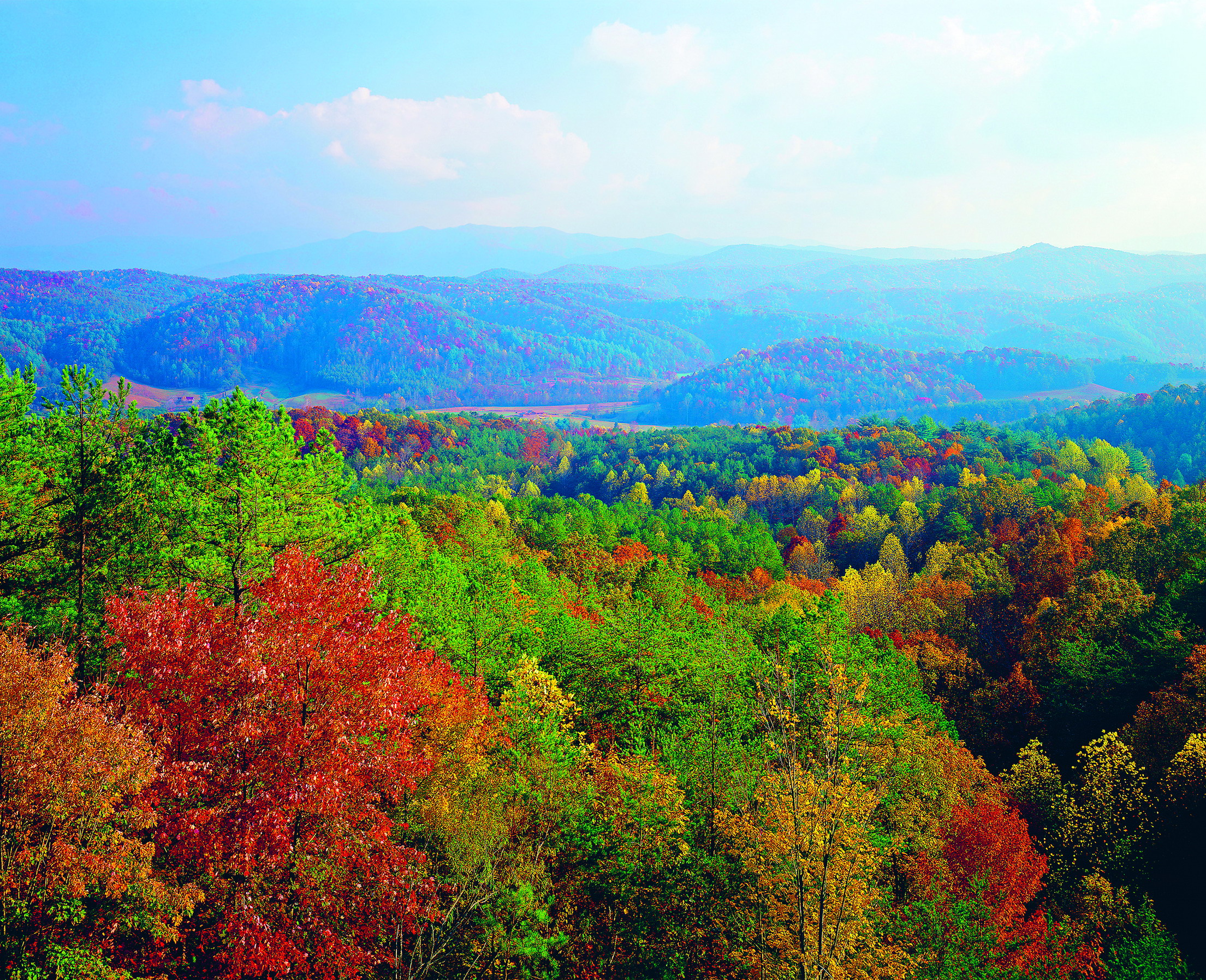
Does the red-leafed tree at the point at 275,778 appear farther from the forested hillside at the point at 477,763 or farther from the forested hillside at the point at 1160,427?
the forested hillside at the point at 1160,427

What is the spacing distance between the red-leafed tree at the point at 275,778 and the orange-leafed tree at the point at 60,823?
0.99m

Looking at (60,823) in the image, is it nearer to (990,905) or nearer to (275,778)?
(275,778)

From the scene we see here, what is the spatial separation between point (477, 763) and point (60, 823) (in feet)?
26.0

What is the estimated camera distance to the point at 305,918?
12.3 meters

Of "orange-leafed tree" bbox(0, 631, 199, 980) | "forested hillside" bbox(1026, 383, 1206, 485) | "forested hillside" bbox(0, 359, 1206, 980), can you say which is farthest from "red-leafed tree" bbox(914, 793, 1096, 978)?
"forested hillside" bbox(1026, 383, 1206, 485)

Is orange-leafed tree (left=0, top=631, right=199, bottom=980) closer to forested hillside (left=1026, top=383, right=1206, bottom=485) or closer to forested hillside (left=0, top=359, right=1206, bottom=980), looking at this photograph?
forested hillside (left=0, top=359, right=1206, bottom=980)

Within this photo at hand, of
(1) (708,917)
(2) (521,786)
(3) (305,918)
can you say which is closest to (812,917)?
(1) (708,917)

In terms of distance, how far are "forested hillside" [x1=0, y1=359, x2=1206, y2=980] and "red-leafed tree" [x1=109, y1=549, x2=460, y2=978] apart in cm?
8

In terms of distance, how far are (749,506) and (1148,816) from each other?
87.5 m

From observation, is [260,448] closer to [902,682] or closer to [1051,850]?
[902,682]

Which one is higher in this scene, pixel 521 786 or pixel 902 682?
pixel 521 786

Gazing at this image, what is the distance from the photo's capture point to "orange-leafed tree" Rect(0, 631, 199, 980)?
1013 cm

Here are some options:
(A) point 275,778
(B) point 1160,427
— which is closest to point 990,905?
(A) point 275,778

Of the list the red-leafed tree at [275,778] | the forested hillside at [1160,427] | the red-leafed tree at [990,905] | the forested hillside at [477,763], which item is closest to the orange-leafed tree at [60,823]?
the forested hillside at [477,763]
